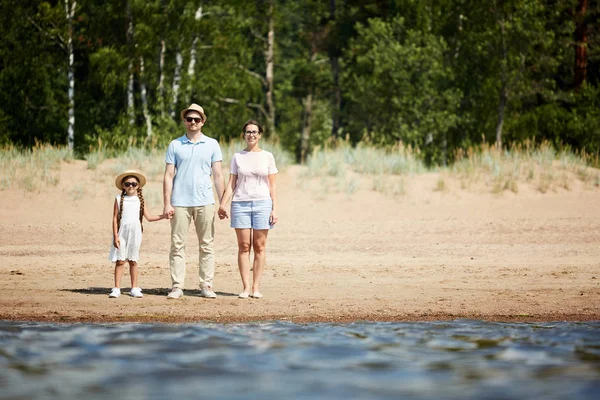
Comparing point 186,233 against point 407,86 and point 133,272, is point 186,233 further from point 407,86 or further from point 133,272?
point 407,86

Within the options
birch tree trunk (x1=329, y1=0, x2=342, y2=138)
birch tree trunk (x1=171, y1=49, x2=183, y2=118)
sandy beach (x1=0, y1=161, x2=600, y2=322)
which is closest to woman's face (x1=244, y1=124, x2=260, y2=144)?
sandy beach (x1=0, y1=161, x2=600, y2=322)

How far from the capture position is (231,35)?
116 ft

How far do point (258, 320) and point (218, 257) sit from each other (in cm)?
540

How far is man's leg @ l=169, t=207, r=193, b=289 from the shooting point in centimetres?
1050

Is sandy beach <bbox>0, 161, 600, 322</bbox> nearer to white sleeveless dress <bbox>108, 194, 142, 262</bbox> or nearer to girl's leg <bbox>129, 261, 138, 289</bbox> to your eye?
girl's leg <bbox>129, 261, 138, 289</bbox>

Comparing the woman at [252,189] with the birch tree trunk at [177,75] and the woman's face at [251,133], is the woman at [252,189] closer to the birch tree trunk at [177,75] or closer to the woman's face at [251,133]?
the woman's face at [251,133]

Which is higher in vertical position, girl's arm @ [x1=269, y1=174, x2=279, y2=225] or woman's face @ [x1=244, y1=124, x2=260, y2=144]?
woman's face @ [x1=244, y1=124, x2=260, y2=144]

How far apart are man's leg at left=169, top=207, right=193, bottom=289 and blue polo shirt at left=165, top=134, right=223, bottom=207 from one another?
109 millimetres

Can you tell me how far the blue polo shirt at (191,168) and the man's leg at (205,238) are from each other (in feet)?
0.34

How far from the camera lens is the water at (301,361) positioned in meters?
6.80

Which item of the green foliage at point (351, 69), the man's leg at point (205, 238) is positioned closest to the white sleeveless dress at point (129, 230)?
the man's leg at point (205, 238)

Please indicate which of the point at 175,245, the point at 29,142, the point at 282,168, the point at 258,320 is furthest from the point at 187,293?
the point at 29,142

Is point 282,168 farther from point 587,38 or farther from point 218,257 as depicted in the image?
point 587,38

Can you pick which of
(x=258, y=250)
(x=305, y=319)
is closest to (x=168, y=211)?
(x=258, y=250)
